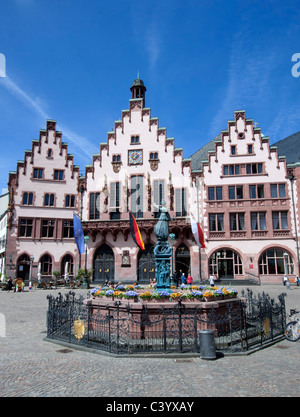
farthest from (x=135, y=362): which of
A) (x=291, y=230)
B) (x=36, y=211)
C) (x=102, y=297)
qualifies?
(x=36, y=211)

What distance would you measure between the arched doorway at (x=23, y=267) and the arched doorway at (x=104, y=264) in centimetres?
807

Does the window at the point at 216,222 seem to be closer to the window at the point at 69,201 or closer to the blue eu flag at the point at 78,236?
the blue eu flag at the point at 78,236

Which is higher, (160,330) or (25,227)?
(25,227)

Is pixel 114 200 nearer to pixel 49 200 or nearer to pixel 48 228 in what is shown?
pixel 49 200

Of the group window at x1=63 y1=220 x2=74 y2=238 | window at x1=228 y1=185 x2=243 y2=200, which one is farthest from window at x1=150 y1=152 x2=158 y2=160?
window at x1=63 y1=220 x2=74 y2=238

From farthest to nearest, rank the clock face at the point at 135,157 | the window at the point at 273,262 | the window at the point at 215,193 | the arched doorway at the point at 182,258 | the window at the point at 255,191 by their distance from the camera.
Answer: the clock face at the point at 135,157, the window at the point at 215,193, the arched doorway at the point at 182,258, the window at the point at 255,191, the window at the point at 273,262

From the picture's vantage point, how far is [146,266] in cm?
4028

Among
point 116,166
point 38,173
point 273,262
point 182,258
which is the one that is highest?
point 116,166

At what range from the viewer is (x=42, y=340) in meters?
12.1

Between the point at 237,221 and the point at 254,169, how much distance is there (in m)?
6.44

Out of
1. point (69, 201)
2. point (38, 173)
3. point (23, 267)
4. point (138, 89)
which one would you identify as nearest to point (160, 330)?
point (23, 267)

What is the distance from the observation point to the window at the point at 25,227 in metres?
41.2

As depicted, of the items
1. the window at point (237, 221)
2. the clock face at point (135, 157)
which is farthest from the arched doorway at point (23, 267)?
the window at point (237, 221)
